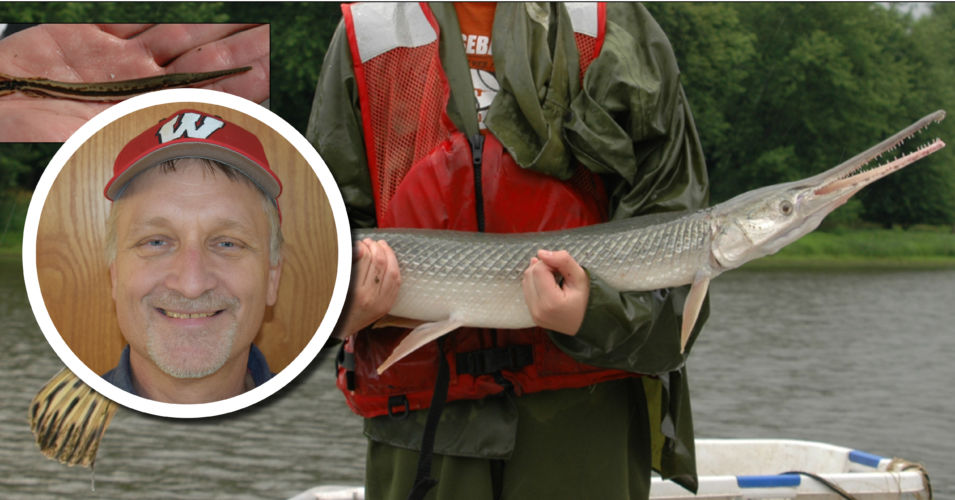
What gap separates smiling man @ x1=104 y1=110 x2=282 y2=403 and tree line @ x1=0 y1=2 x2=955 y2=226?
1646 inches

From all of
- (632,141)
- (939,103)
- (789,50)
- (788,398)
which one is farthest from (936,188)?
(632,141)

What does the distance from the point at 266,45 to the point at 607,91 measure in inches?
Result: 43.4

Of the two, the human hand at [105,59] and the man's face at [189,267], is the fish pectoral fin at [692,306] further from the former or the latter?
the man's face at [189,267]

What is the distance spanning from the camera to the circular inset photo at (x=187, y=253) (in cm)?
159

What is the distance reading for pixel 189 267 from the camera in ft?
5.40

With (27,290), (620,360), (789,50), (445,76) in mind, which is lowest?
(620,360)

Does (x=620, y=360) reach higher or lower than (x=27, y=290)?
lower

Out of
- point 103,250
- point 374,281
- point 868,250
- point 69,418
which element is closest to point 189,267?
point 103,250

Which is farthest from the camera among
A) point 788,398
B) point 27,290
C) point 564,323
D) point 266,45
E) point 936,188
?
point 936,188

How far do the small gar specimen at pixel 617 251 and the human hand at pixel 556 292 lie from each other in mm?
102

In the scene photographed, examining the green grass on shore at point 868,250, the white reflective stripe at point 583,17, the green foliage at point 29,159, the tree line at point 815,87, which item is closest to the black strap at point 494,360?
the white reflective stripe at point 583,17

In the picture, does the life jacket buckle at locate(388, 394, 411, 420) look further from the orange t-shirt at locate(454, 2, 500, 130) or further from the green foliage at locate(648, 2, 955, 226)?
the green foliage at locate(648, 2, 955, 226)

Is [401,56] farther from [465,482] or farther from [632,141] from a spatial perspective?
[465,482]

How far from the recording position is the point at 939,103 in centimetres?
4591
